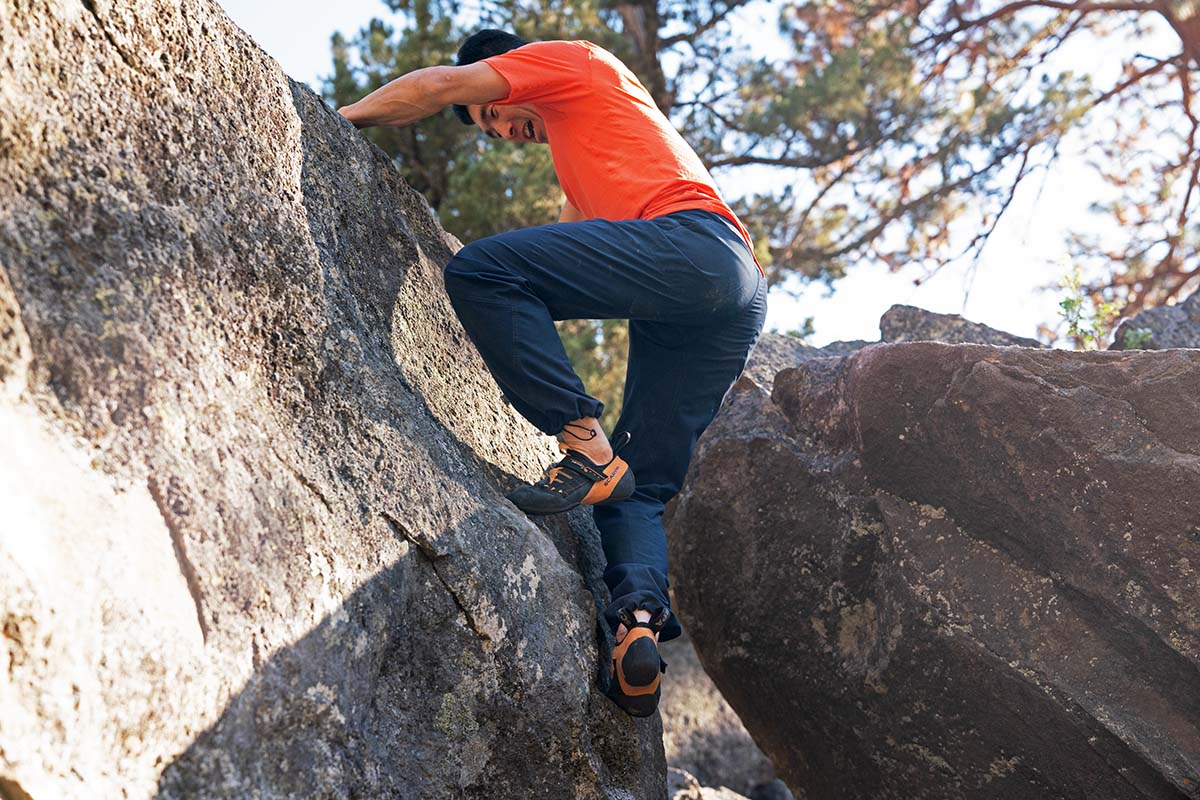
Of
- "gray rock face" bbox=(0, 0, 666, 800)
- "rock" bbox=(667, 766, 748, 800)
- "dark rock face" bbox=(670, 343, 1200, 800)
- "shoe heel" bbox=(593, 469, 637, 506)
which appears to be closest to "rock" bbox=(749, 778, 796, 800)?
"rock" bbox=(667, 766, 748, 800)

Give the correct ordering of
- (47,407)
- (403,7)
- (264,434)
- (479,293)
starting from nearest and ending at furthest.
A: (47,407), (264,434), (479,293), (403,7)

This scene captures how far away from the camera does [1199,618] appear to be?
318 centimetres

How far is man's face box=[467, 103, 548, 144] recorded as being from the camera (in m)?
3.61

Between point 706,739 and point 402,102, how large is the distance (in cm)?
599

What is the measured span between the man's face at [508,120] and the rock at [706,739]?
4795mm

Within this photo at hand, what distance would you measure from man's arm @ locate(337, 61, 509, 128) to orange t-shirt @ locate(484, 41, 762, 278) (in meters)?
0.09

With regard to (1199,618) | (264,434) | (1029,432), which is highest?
(264,434)

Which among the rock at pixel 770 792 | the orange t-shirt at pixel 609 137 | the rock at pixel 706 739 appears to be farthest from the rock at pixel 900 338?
the rock at pixel 770 792

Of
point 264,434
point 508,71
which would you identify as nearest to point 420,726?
point 264,434

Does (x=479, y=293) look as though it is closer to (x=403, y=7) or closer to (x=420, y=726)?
(x=420, y=726)

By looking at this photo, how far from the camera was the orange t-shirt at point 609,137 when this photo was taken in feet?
11.2

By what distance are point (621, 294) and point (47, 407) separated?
1.65 meters

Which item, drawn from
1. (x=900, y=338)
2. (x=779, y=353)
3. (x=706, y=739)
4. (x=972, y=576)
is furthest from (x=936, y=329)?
(x=706, y=739)

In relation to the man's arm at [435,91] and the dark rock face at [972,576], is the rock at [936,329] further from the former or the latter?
the man's arm at [435,91]
